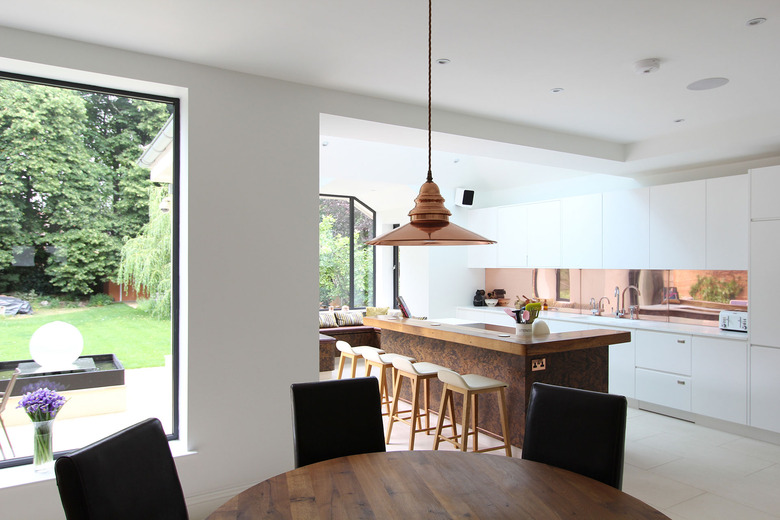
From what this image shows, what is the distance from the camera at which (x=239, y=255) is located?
3.31 m

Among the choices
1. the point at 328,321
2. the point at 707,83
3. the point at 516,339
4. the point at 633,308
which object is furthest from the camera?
the point at 328,321

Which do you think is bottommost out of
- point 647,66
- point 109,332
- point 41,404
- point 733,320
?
point 41,404

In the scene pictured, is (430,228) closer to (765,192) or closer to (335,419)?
(335,419)

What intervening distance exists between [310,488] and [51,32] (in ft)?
8.77

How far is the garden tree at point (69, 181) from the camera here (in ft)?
9.57

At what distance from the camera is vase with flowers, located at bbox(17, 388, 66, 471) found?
9.30ft

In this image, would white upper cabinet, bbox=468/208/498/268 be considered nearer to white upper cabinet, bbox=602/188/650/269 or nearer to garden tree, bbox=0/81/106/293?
white upper cabinet, bbox=602/188/650/269

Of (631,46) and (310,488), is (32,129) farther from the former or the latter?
(631,46)

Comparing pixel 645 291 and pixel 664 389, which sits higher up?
pixel 645 291

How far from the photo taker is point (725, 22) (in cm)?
264

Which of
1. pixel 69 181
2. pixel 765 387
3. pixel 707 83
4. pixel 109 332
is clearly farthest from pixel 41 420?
pixel 765 387

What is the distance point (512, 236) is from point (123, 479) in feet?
21.2

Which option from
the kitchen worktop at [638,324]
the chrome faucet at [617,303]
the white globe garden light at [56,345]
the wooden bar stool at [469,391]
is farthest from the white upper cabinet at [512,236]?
the white globe garden light at [56,345]

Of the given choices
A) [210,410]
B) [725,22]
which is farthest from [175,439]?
[725,22]
